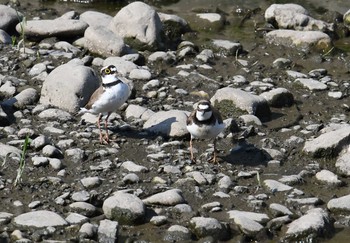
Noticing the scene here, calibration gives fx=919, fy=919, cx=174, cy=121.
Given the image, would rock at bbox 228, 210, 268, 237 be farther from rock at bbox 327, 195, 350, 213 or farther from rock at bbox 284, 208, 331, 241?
rock at bbox 327, 195, 350, 213

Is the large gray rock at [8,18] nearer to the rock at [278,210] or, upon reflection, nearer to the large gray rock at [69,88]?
the large gray rock at [69,88]

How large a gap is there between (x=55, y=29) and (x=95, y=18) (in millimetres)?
1030

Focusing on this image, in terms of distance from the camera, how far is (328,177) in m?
11.6

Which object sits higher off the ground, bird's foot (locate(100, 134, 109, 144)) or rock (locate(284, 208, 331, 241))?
rock (locate(284, 208, 331, 241))

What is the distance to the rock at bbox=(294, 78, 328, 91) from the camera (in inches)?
565

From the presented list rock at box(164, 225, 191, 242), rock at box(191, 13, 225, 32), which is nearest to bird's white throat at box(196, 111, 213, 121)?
rock at box(164, 225, 191, 242)

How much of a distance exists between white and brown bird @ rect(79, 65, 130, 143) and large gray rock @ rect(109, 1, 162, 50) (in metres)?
2.99

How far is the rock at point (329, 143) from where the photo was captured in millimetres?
11945

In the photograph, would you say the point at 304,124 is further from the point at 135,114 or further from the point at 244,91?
the point at 135,114

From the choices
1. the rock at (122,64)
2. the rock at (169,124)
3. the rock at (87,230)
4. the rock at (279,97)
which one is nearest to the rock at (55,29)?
the rock at (122,64)

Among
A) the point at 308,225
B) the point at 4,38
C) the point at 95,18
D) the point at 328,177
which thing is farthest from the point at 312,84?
the point at 4,38

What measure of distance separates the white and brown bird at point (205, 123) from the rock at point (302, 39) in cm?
451

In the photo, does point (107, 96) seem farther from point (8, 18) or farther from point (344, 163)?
point (8, 18)

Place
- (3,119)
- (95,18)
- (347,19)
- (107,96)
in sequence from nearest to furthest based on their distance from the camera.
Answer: (107,96) < (3,119) < (95,18) < (347,19)
